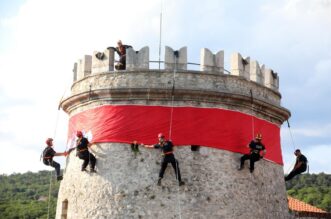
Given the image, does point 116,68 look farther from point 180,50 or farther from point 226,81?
point 226,81

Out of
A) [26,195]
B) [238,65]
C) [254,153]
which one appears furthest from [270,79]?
[26,195]

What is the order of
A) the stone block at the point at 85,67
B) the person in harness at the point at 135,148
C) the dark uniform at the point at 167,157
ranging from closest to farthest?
1. the dark uniform at the point at 167,157
2. the person in harness at the point at 135,148
3. the stone block at the point at 85,67

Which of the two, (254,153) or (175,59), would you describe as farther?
(175,59)

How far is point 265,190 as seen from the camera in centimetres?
1608

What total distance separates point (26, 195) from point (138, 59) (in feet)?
218

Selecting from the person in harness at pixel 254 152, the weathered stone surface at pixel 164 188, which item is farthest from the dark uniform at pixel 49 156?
the person in harness at pixel 254 152

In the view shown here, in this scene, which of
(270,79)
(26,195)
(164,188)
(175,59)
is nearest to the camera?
(164,188)

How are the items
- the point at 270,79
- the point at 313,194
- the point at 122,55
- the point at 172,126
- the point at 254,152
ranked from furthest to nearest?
the point at 313,194
the point at 270,79
the point at 122,55
the point at 254,152
the point at 172,126

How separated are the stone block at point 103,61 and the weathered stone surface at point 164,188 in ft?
7.43

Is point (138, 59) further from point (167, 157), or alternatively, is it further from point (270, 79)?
point (270, 79)

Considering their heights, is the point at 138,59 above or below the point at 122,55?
below

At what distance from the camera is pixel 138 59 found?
1583cm

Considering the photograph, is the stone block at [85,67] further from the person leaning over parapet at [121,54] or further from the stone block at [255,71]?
the stone block at [255,71]

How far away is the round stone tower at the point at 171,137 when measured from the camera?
14.7m
